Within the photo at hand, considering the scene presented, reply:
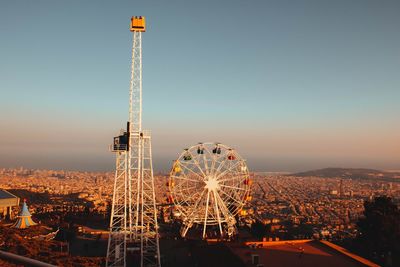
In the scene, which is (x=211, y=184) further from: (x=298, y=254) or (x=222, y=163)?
(x=298, y=254)

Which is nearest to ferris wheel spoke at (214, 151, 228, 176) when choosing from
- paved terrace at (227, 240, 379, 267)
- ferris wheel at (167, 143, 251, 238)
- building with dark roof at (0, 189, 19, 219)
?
ferris wheel at (167, 143, 251, 238)

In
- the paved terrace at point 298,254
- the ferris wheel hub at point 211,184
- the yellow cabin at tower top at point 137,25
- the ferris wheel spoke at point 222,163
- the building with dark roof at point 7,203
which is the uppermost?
the yellow cabin at tower top at point 137,25

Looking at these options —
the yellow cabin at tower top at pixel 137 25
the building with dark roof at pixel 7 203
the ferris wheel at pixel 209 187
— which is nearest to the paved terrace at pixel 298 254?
the ferris wheel at pixel 209 187

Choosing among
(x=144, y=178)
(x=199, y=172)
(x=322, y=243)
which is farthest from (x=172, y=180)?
(x=322, y=243)

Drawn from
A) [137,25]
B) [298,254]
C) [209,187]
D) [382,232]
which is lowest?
[298,254]

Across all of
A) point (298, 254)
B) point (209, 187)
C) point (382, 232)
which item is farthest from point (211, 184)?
point (382, 232)

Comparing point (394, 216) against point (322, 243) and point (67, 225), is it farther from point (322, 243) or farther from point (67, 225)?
point (67, 225)

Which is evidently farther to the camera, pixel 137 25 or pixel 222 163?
pixel 222 163

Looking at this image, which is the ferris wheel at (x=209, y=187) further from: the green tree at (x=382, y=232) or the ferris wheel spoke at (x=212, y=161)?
the green tree at (x=382, y=232)
